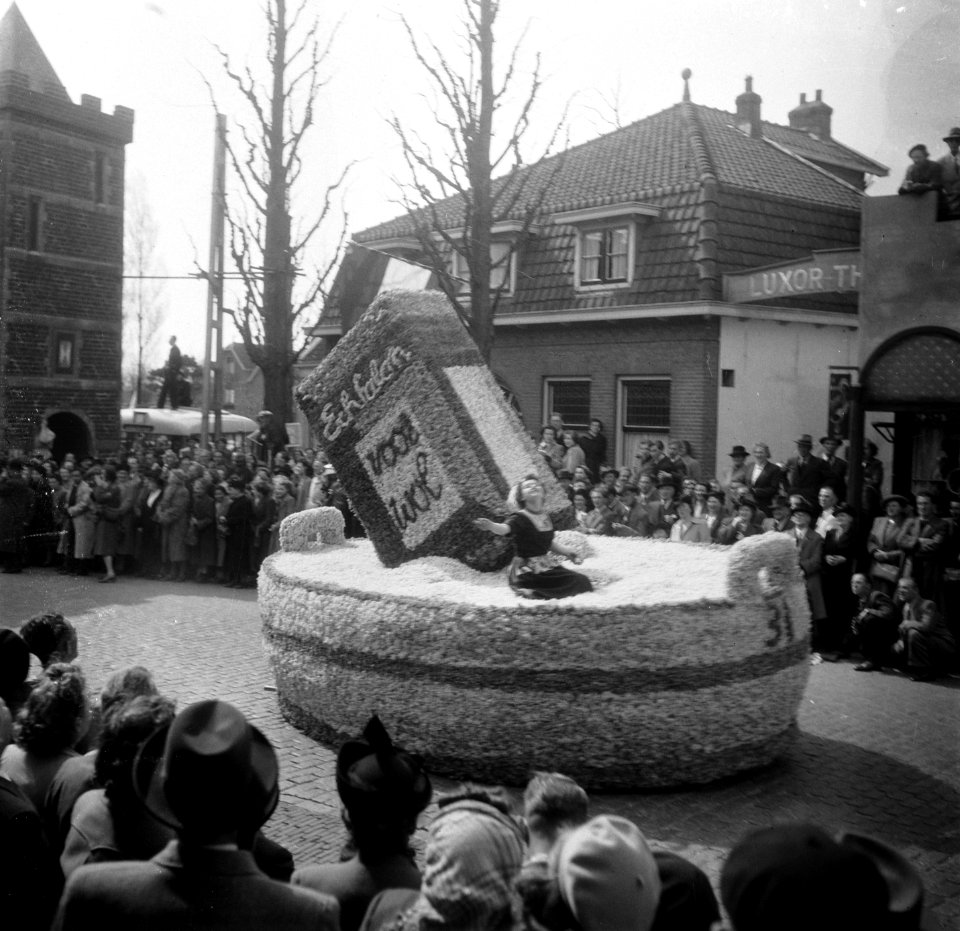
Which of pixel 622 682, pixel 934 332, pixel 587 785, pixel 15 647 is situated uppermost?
pixel 934 332

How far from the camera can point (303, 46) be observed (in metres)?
19.8

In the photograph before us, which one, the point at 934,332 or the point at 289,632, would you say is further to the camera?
the point at 934,332

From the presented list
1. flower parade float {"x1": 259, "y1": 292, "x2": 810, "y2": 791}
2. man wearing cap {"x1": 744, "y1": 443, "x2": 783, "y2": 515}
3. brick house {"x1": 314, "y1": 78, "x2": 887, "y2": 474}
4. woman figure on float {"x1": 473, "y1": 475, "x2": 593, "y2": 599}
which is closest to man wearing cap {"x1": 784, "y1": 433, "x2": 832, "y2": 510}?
man wearing cap {"x1": 744, "y1": 443, "x2": 783, "y2": 515}

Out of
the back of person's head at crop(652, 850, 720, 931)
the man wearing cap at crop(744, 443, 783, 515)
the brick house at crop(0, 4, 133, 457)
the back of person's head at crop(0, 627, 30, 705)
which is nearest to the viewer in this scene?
the back of person's head at crop(652, 850, 720, 931)

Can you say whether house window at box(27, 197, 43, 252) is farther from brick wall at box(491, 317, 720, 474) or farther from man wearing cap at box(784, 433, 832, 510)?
man wearing cap at box(784, 433, 832, 510)

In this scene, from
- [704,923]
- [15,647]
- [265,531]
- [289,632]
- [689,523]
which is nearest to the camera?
[704,923]

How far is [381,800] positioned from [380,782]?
48mm

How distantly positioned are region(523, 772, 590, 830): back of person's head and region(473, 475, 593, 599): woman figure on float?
3943mm

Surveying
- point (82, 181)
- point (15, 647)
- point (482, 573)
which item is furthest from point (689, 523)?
point (82, 181)

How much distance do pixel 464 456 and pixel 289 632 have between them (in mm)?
1884

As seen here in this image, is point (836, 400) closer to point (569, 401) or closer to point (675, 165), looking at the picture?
point (569, 401)

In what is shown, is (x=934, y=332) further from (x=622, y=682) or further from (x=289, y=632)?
(x=289, y=632)

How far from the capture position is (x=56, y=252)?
23.7 m

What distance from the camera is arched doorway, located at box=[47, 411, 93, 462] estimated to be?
84.0 feet
